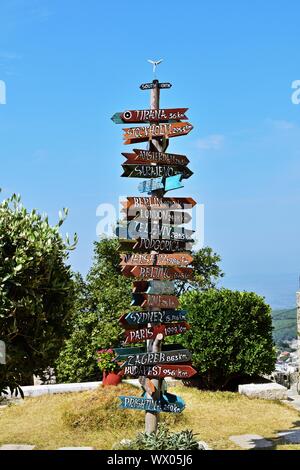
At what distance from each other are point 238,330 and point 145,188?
9.83 meters

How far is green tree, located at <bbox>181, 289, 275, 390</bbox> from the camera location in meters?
20.6

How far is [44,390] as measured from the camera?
770 inches

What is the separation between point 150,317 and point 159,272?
936mm

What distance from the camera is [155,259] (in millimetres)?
12180

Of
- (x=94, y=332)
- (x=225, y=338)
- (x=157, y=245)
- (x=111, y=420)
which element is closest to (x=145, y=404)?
(x=157, y=245)

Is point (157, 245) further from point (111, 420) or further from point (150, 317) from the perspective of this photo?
point (111, 420)

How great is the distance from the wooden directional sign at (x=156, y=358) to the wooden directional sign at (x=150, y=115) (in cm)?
481

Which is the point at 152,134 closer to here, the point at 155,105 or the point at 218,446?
the point at 155,105

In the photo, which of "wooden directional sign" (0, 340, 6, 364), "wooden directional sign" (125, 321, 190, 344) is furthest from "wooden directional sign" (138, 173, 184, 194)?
"wooden directional sign" (0, 340, 6, 364)

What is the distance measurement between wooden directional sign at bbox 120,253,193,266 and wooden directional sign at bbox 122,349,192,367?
5.91 ft

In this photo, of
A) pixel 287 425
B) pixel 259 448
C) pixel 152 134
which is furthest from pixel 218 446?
pixel 152 134

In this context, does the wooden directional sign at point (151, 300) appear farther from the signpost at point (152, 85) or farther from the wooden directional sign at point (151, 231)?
the signpost at point (152, 85)

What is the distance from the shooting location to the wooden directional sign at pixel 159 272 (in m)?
12.0

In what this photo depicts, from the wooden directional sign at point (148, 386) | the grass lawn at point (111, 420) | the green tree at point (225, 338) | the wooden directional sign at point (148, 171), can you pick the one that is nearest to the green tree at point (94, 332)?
the green tree at point (225, 338)
